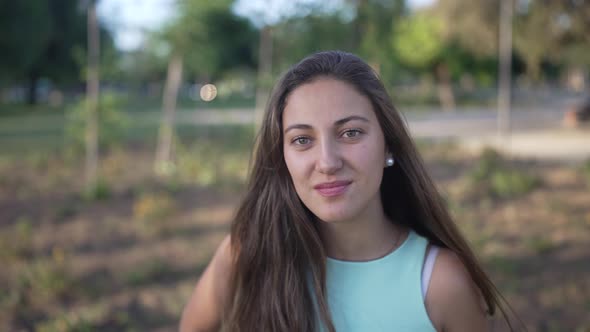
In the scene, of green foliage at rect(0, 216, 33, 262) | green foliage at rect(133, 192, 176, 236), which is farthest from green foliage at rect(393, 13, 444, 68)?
green foliage at rect(0, 216, 33, 262)

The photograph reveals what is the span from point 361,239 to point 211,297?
18.5 inches

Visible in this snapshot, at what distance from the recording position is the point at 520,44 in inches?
427

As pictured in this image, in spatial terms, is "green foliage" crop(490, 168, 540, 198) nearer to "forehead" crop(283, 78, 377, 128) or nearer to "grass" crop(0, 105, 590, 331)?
"grass" crop(0, 105, 590, 331)

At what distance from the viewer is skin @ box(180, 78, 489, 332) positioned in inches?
55.6

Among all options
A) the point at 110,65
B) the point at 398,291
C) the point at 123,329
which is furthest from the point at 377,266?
the point at 110,65

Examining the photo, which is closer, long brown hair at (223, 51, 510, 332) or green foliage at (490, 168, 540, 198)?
long brown hair at (223, 51, 510, 332)

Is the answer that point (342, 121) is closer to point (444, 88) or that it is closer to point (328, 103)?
point (328, 103)

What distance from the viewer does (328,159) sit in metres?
1.39

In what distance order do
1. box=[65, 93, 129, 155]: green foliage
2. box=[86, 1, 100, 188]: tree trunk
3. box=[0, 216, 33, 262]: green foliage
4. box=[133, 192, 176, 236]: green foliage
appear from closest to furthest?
1. box=[0, 216, 33, 262]: green foliage
2. box=[133, 192, 176, 236]: green foliage
3. box=[86, 1, 100, 188]: tree trunk
4. box=[65, 93, 129, 155]: green foliage

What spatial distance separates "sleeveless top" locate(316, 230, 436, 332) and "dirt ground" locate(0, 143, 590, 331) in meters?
2.50

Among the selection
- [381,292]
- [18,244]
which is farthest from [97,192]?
[381,292]

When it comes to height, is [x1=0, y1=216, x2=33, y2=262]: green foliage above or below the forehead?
below

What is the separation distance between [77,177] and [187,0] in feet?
9.73

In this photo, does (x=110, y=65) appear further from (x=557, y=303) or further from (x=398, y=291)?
(x=398, y=291)
